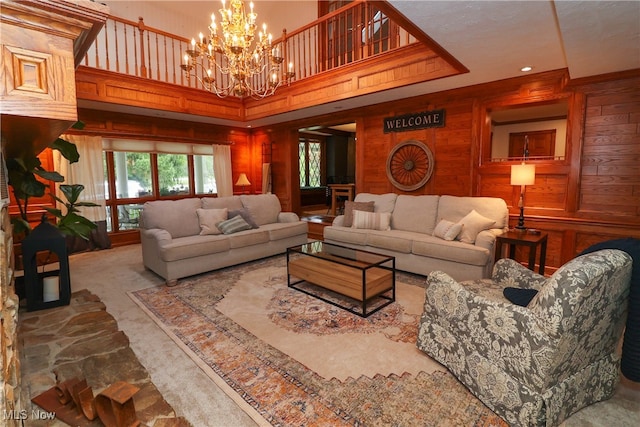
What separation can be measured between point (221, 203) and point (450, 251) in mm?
3247

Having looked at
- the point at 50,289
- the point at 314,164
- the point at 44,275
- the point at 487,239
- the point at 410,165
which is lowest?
the point at 50,289

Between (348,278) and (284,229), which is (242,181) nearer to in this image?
(284,229)

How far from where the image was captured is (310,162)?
10.0m

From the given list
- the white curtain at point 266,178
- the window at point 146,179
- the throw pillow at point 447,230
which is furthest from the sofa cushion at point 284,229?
the window at point 146,179

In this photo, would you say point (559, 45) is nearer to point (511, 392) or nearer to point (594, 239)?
point (594, 239)

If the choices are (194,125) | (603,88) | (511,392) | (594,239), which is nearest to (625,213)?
(594,239)

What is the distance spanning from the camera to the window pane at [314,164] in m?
10.0

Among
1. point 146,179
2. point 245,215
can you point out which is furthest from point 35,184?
point 146,179

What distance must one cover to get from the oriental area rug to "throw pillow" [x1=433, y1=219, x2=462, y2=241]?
2.40ft

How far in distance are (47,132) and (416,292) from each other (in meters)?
3.17

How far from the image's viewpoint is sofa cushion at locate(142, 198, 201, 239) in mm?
4051

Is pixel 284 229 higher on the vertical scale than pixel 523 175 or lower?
lower

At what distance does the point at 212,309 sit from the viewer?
9.73 feet

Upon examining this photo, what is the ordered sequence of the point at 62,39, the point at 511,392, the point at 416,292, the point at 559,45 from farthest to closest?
the point at 416,292
the point at 559,45
the point at 511,392
the point at 62,39
